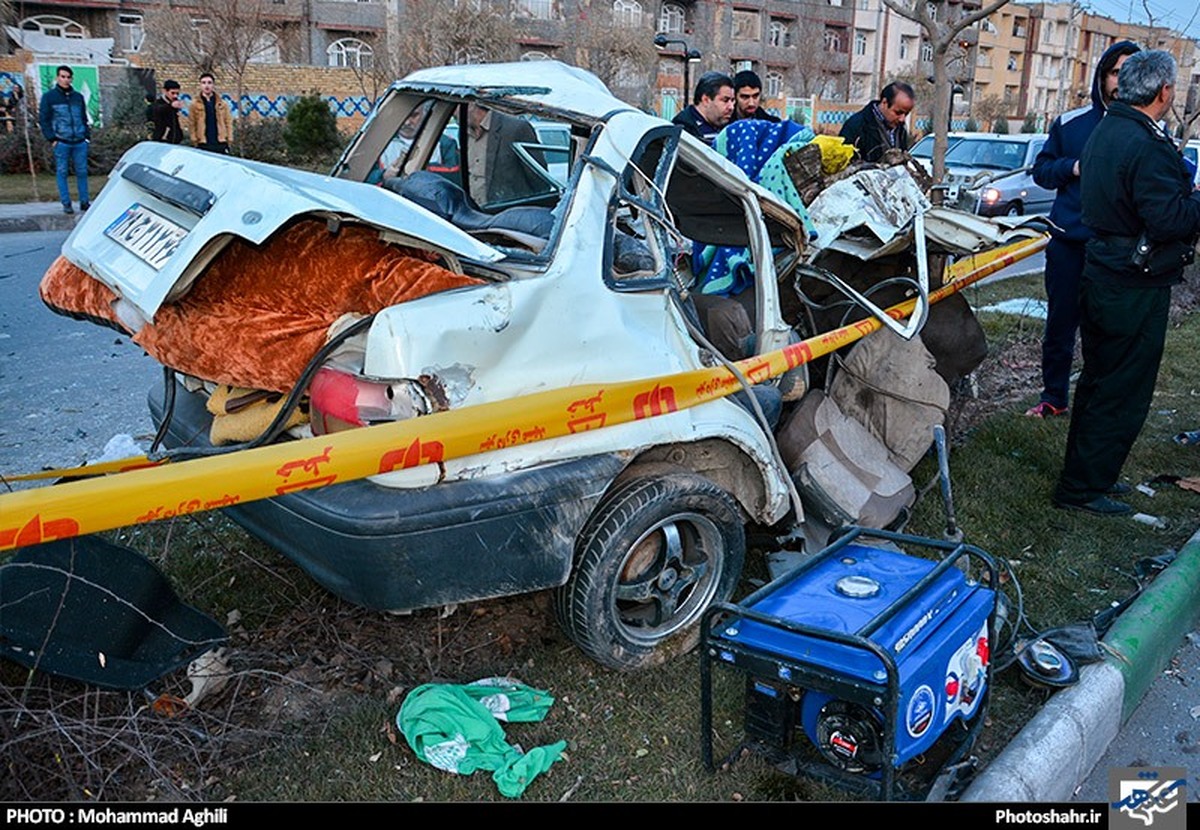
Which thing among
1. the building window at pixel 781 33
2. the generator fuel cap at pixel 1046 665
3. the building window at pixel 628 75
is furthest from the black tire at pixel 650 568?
the building window at pixel 781 33

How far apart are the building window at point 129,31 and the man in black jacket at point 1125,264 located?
43.3 m

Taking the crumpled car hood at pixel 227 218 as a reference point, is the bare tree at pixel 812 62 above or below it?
above

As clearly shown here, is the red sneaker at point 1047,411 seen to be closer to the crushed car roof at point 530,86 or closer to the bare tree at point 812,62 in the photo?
the crushed car roof at point 530,86

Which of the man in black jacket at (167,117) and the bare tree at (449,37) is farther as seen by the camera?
the bare tree at (449,37)

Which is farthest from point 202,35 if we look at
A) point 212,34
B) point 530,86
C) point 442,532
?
point 442,532

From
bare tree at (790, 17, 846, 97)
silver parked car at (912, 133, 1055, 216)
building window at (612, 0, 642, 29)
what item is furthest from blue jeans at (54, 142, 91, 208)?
bare tree at (790, 17, 846, 97)

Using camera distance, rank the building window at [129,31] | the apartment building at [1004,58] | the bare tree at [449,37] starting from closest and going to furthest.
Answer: the bare tree at [449,37]
the building window at [129,31]
the apartment building at [1004,58]

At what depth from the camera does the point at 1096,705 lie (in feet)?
10.4

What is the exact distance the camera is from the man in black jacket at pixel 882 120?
6.98 meters

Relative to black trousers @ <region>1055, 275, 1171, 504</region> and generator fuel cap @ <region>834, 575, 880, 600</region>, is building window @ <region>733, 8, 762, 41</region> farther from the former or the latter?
generator fuel cap @ <region>834, 575, 880, 600</region>

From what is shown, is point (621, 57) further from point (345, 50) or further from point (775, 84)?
point (775, 84)

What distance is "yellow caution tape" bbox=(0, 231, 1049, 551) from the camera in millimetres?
2199

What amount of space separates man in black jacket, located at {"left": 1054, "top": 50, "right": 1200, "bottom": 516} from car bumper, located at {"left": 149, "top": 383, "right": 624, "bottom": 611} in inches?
116

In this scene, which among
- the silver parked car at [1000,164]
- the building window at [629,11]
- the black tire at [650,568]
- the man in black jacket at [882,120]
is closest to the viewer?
the black tire at [650,568]
